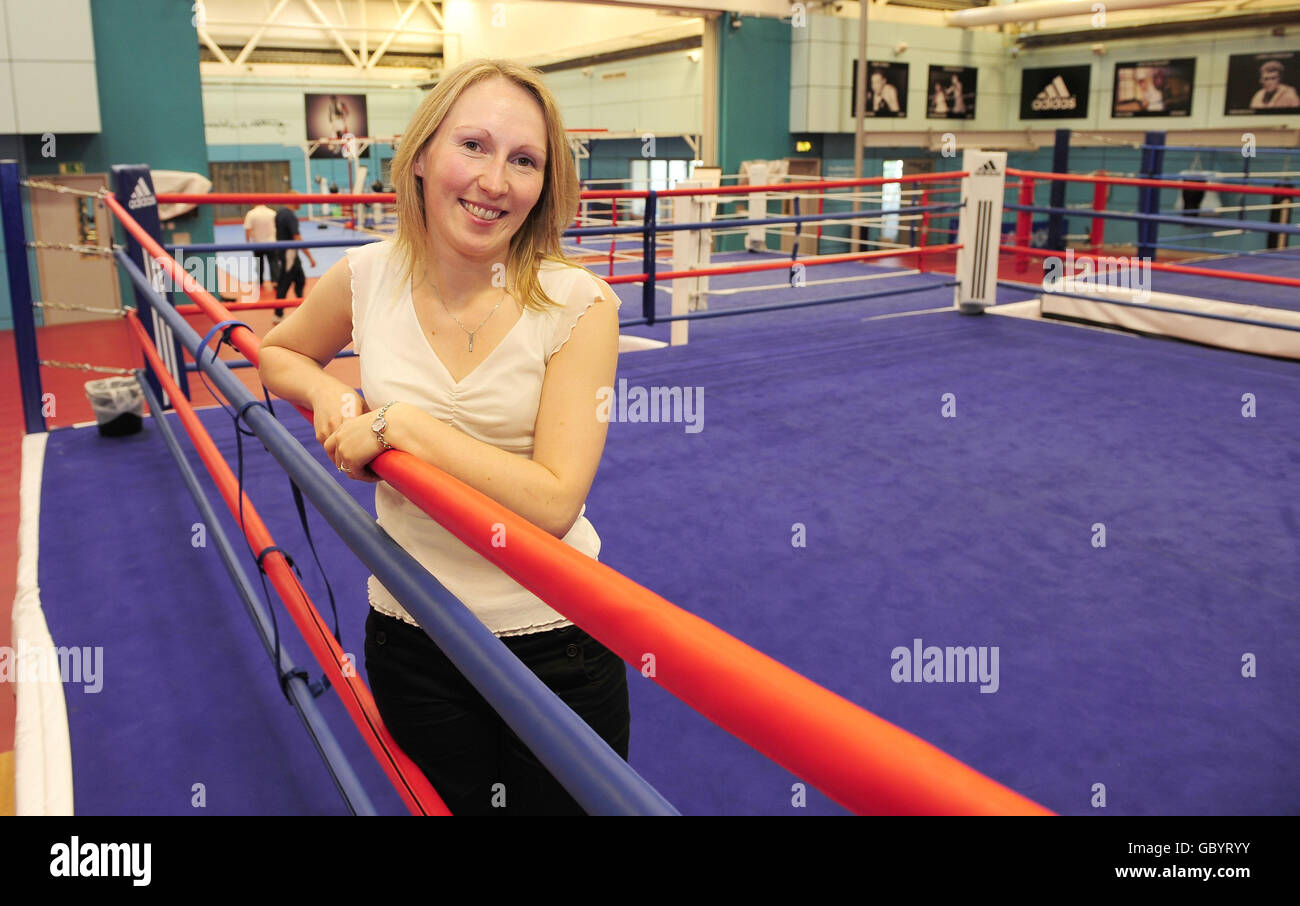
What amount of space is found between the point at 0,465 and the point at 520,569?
13.3ft

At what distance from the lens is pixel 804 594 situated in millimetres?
2504

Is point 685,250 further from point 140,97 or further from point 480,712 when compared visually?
point 140,97

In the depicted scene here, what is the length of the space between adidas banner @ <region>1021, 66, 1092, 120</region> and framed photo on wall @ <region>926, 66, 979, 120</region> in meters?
0.79

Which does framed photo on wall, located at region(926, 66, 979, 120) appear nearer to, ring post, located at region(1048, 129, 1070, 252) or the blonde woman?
→ ring post, located at region(1048, 129, 1070, 252)

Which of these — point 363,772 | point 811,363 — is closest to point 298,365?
point 363,772

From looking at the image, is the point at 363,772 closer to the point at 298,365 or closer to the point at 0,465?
the point at 298,365

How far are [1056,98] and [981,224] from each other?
9.47 meters

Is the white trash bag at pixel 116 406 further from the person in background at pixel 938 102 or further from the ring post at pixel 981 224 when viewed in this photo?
the person in background at pixel 938 102

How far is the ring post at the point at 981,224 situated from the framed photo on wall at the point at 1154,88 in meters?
8.61

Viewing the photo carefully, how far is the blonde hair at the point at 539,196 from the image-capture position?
1.12m

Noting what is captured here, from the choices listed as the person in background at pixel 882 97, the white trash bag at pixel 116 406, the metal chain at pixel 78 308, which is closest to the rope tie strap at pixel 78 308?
the metal chain at pixel 78 308

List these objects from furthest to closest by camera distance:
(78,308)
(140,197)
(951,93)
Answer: (951,93) → (140,197) → (78,308)

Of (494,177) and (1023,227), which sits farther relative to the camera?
(1023,227)

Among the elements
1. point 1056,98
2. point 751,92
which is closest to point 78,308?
point 751,92
